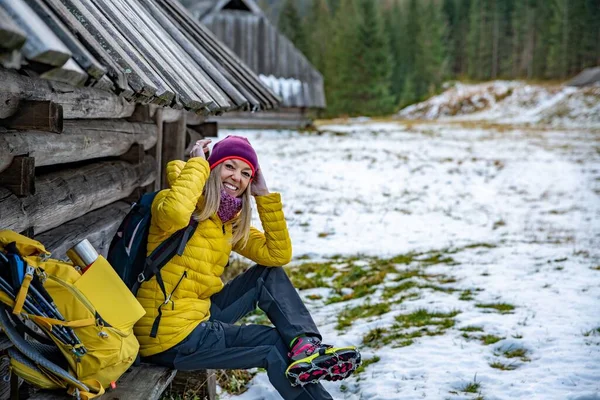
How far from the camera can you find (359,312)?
5812 mm

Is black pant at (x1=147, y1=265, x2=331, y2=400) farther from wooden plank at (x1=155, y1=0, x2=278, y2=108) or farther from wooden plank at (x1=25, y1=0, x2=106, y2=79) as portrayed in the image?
wooden plank at (x1=155, y1=0, x2=278, y2=108)

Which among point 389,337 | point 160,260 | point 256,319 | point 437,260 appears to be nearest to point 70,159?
point 160,260

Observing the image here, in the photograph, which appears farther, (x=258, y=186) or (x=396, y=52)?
(x=396, y=52)

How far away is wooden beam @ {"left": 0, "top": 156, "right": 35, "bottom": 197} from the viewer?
112 inches

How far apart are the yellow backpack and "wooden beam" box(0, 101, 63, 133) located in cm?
53

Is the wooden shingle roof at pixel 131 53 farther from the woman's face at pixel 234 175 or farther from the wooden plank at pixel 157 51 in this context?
the woman's face at pixel 234 175

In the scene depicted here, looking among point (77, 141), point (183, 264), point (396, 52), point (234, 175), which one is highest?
point (396, 52)

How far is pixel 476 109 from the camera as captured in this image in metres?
41.2

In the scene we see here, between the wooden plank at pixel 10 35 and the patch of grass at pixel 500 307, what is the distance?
4.95 meters

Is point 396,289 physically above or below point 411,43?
below

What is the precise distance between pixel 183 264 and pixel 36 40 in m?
1.92

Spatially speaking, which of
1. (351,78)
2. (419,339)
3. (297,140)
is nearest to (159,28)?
(419,339)

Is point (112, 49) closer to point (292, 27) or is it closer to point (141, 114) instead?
point (141, 114)

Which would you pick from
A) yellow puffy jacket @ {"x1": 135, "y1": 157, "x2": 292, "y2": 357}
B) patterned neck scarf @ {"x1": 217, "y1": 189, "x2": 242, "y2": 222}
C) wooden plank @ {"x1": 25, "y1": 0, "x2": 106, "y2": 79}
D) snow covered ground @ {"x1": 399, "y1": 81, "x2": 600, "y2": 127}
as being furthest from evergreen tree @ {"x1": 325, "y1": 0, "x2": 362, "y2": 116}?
wooden plank @ {"x1": 25, "y1": 0, "x2": 106, "y2": 79}
